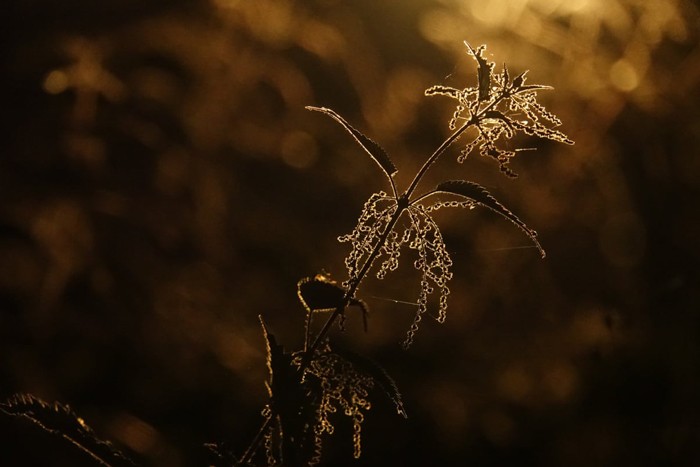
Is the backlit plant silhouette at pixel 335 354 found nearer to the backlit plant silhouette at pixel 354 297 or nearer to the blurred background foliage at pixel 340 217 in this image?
the backlit plant silhouette at pixel 354 297

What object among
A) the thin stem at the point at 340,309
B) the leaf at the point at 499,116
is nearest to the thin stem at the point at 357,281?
the thin stem at the point at 340,309

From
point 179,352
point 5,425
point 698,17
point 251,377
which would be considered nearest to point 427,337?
point 251,377

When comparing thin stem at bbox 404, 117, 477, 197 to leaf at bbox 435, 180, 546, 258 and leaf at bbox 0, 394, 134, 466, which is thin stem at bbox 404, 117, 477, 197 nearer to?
leaf at bbox 435, 180, 546, 258

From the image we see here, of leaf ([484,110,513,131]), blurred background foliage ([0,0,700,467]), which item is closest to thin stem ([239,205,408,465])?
leaf ([484,110,513,131])

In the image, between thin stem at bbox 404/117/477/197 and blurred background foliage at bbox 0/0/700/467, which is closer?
thin stem at bbox 404/117/477/197

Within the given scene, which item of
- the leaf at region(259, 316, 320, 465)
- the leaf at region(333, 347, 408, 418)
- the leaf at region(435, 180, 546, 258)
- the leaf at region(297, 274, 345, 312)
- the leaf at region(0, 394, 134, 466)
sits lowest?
the leaf at region(0, 394, 134, 466)

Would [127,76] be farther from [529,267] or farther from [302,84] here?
[529,267]
